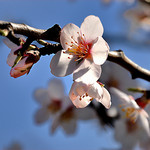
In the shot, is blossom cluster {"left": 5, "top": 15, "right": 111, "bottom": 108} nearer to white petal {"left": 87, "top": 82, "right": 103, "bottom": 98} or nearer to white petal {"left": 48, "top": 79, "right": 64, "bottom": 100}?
white petal {"left": 87, "top": 82, "right": 103, "bottom": 98}

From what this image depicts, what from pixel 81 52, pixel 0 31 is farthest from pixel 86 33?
pixel 0 31

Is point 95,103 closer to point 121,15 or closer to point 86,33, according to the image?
point 86,33

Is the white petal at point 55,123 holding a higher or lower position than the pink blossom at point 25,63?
lower

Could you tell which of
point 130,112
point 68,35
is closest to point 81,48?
point 68,35

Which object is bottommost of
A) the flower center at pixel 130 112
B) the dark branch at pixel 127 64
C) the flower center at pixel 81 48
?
the flower center at pixel 130 112

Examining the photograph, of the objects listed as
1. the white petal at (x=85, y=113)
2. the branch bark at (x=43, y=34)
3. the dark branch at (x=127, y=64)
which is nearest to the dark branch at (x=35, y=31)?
the branch bark at (x=43, y=34)

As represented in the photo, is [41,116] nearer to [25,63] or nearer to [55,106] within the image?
[55,106]

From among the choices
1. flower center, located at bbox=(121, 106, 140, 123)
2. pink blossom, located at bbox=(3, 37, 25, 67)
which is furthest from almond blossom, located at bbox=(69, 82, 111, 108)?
flower center, located at bbox=(121, 106, 140, 123)

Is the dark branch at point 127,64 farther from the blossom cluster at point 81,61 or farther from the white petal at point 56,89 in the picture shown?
the white petal at point 56,89
